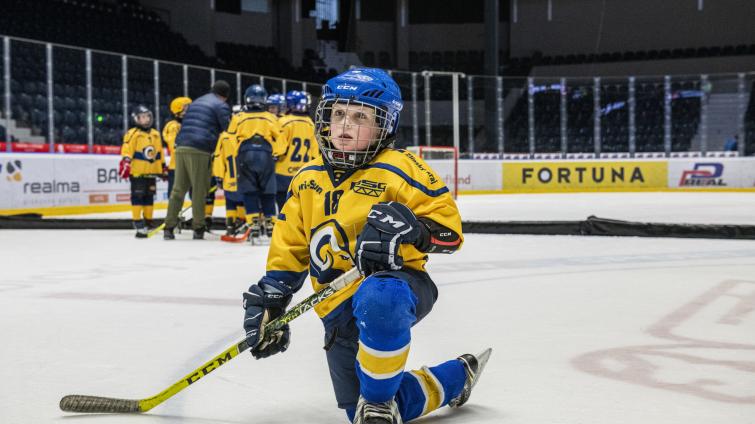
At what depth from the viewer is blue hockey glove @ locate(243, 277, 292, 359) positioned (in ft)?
6.21

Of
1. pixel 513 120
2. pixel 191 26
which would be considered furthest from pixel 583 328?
pixel 191 26

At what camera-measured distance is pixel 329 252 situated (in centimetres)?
194

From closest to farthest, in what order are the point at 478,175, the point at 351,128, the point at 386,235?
the point at 386,235 < the point at 351,128 < the point at 478,175

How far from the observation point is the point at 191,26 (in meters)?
22.0

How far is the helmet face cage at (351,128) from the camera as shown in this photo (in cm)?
192

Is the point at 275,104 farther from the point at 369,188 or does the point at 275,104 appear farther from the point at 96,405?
the point at 369,188

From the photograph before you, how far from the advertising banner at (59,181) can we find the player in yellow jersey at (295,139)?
164 inches

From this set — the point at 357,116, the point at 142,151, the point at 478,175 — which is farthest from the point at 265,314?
the point at 478,175

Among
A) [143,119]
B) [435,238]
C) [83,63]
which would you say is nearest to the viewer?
[435,238]

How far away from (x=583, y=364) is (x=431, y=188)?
38.0 inches

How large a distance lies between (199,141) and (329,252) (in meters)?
5.53

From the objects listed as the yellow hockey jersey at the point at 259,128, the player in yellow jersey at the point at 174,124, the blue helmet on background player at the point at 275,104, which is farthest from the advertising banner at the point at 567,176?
the yellow hockey jersey at the point at 259,128

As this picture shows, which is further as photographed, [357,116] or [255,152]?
[255,152]

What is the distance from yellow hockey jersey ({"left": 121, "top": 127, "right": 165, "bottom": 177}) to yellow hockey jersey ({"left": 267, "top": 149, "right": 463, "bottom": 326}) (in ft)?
19.9
